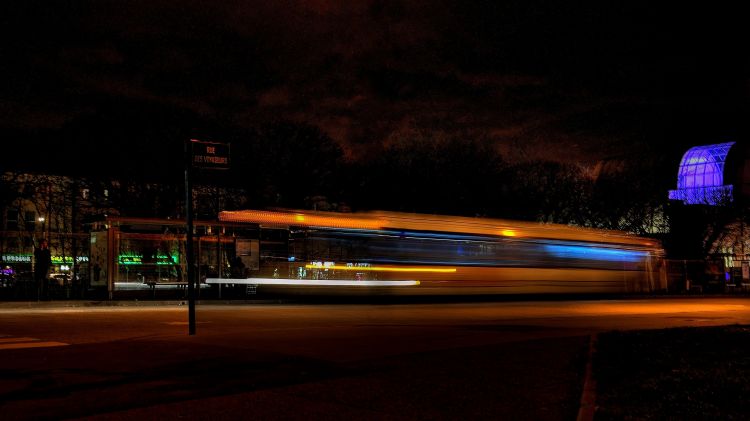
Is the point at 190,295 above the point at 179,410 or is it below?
above

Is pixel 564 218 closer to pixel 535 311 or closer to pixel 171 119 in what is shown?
pixel 171 119

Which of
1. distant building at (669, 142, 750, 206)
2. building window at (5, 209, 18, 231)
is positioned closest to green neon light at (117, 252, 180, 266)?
building window at (5, 209, 18, 231)

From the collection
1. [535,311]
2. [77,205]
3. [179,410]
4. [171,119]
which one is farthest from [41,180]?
[179,410]

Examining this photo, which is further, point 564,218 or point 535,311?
point 564,218

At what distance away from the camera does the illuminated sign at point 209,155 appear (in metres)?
16.0

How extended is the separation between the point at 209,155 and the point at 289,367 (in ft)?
20.4

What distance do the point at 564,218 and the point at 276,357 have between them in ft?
176

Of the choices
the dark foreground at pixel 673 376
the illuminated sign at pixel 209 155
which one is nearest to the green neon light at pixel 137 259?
the illuminated sign at pixel 209 155

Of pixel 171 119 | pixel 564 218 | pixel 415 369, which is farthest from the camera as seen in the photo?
pixel 564 218

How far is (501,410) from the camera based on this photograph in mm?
8602

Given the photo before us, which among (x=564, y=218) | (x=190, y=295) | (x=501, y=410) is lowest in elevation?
(x=501, y=410)

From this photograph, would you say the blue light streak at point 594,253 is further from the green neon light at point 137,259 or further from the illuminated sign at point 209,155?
the illuminated sign at point 209,155

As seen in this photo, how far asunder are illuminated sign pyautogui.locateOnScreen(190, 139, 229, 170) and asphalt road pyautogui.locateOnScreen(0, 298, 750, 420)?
11.2 ft

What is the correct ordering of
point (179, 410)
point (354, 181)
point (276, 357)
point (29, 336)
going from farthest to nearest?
point (354, 181) → point (29, 336) → point (276, 357) → point (179, 410)
